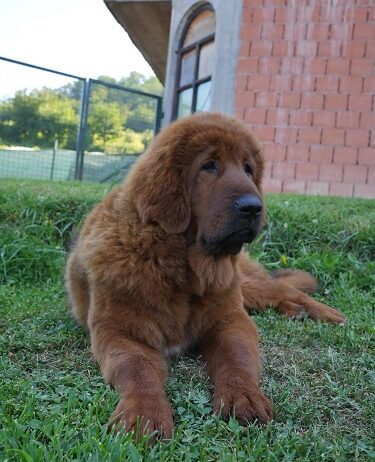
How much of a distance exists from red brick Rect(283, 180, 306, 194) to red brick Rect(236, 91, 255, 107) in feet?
4.37

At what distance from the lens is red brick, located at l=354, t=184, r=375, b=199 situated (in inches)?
297

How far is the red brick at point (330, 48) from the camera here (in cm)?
761

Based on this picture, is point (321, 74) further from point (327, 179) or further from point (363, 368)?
point (363, 368)

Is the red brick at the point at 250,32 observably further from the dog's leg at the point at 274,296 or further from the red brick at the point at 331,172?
the dog's leg at the point at 274,296

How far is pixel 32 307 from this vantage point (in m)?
3.52

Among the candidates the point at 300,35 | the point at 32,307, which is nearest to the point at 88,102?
the point at 300,35

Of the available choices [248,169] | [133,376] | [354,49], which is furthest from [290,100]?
[133,376]

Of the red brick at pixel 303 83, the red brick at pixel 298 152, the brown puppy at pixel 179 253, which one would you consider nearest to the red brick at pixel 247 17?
the red brick at pixel 303 83

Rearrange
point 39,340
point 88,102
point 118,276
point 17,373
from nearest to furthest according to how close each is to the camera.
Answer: point 17,373
point 118,276
point 39,340
point 88,102

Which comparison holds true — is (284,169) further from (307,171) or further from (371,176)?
(371,176)

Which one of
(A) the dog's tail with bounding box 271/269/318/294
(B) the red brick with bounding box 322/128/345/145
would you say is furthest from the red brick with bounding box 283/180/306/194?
(A) the dog's tail with bounding box 271/269/318/294

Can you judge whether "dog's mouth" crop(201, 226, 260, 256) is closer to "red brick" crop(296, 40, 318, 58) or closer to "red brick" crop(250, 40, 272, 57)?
"red brick" crop(296, 40, 318, 58)

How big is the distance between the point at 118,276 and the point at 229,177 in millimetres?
703

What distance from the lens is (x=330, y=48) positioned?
7.63 metres
